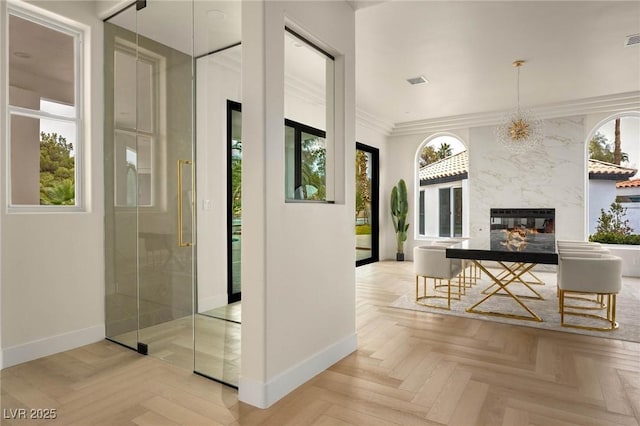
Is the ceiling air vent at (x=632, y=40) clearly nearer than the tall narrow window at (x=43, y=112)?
No

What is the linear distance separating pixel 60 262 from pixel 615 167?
8.30 meters

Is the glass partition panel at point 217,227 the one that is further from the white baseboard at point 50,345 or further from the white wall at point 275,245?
the white baseboard at point 50,345

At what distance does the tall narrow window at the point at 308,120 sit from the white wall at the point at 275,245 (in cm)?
10

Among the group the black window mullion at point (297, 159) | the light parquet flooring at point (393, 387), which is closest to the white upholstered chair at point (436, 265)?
the light parquet flooring at point (393, 387)

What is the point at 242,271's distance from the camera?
7.36 feet

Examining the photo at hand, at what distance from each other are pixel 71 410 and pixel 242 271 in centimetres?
122

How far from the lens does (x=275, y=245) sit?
7.29ft

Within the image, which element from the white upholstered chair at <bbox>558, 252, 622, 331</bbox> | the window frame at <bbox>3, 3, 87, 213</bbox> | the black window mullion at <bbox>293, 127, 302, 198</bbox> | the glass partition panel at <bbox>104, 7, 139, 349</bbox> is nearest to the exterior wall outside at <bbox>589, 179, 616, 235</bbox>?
the white upholstered chair at <bbox>558, 252, 622, 331</bbox>

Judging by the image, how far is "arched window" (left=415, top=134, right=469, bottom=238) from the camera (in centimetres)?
808

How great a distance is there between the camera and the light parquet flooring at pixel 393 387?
2.04 metres

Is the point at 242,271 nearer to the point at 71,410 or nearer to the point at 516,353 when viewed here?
the point at 71,410

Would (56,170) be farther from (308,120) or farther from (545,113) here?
(545,113)

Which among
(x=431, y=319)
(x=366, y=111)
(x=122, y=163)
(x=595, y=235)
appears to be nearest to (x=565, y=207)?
(x=595, y=235)

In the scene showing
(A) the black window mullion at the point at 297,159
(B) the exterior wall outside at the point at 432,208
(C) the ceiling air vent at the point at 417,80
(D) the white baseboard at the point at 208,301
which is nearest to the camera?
(A) the black window mullion at the point at 297,159
